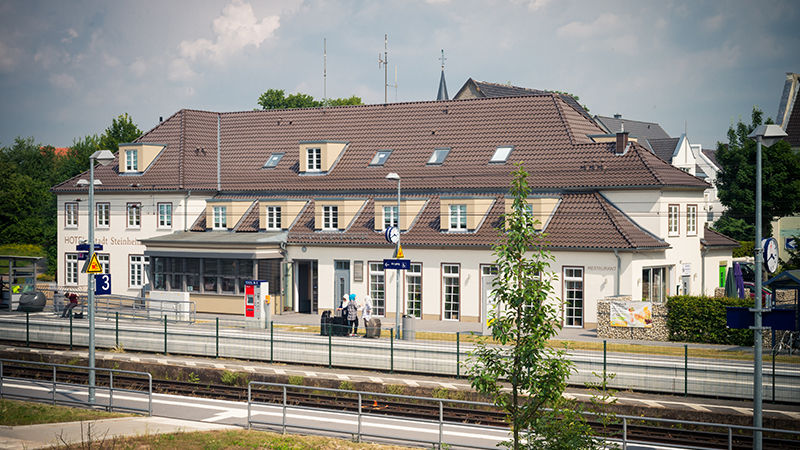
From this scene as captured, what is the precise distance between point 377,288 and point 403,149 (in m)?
8.56

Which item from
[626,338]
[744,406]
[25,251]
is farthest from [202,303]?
[25,251]

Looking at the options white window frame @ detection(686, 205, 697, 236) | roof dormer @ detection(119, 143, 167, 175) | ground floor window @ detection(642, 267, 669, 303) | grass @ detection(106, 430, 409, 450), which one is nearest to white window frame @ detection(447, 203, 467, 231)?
ground floor window @ detection(642, 267, 669, 303)

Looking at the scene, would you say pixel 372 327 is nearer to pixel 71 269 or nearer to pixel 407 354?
pixel 407 354

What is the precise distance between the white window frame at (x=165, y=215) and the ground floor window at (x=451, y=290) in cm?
1829

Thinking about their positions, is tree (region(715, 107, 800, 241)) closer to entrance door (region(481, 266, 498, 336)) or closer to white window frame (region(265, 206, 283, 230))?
entrance door (region(481, 266, 498, 336))

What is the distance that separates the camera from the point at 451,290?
4075cm

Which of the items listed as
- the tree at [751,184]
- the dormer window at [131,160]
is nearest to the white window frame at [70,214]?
the dormer window at [131,160]

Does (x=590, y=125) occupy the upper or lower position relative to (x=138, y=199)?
upper

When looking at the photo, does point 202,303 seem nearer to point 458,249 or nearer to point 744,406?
point 458,249

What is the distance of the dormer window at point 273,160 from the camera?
49812mm

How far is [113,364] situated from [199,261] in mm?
14176

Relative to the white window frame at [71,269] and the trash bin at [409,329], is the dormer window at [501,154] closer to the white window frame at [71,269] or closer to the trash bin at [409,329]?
the trash bin at [409,329]

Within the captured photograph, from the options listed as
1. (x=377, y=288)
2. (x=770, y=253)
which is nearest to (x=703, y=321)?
(x=770, y=253)

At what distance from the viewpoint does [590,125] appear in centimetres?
4578
